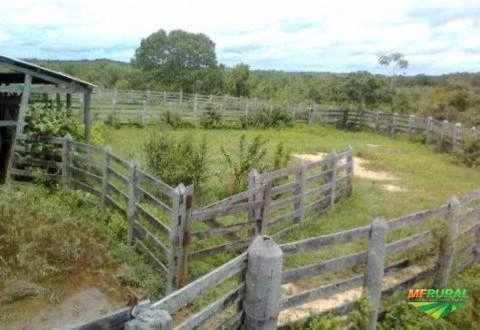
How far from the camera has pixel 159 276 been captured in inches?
235

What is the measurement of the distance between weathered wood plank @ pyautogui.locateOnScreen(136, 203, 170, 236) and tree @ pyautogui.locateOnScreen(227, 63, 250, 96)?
114 ft

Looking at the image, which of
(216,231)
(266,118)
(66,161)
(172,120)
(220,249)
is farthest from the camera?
(266,118)

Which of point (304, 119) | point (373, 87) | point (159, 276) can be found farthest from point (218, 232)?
point (373, 87)

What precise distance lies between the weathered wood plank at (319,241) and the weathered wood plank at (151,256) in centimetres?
233

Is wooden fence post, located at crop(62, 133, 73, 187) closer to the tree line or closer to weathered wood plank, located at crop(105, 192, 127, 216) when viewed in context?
weathered wood plank, located at crop(105, 192, 127, 216)

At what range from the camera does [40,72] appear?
10.2 m

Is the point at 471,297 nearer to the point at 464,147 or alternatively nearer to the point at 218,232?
the point at 218,232

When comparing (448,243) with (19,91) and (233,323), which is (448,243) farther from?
(19,91)

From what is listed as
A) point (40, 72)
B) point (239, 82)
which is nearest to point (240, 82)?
point (239, 82)

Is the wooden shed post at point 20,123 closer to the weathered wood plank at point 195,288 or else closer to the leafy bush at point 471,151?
the weathered wood plank at point 195,288

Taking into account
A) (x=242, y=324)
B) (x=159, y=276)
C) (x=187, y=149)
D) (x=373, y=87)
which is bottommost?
(x=159, y=276)

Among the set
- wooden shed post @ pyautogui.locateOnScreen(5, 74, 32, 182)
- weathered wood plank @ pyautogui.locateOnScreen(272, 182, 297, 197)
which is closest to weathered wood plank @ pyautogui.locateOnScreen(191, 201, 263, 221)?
weathered wood plank @ pyautogui.locateOnScreen(272, 182, 297, 197)

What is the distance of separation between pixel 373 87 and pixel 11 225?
29248 mm

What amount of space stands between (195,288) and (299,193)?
17.9 feet
